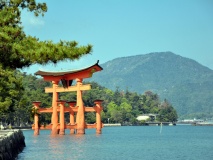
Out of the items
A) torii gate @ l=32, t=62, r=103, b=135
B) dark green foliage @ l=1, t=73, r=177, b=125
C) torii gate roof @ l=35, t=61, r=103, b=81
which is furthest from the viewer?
dark green foliage @ l=1, t=73, r=177, b=125

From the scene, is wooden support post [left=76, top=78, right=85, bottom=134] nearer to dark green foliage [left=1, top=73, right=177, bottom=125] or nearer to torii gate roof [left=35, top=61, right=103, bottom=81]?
torii gate roof [left=35, top=61, right=103, bottom=81]

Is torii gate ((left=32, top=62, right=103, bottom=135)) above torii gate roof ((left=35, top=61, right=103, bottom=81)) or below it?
below

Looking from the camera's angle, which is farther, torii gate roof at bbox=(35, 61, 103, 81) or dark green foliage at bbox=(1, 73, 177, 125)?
dark green foliage at bbox=(1, 73, 177, 125)

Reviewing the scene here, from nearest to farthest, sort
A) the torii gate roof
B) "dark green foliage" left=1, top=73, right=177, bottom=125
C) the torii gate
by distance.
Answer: the torii gate roof < the torii gate < "dark green foliage" left=1, top=73, right=177, bottom=125

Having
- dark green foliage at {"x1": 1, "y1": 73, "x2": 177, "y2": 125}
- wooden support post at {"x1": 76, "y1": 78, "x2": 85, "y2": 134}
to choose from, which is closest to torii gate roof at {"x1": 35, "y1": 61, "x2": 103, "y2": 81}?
wooden support post at {"x1": 76, "y1": 78, "x2": 85, "y2": 134}

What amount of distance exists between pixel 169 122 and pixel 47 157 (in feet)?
422

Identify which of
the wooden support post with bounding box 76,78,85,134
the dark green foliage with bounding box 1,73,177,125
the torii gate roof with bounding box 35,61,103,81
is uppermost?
the dark green foliage with bounding box 1,73,177,125

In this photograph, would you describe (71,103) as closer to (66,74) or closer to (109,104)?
(66,74)

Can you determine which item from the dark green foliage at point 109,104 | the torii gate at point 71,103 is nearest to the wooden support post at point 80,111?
the torii gate at point 71,103

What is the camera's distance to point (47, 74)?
56594 mm

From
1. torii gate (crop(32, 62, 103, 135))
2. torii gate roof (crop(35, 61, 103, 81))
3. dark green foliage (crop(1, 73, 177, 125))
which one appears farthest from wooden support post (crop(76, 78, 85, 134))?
dark green foliage (crop(1, 73, 177, 125))

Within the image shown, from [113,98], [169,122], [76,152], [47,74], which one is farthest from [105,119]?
[76,152]

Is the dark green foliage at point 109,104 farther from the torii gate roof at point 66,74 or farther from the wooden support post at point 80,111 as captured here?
the wooden support post at point 80,111

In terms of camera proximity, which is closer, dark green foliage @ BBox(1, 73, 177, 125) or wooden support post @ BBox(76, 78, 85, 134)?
wooden support post @ BBox(76, 78, 85, 134)
